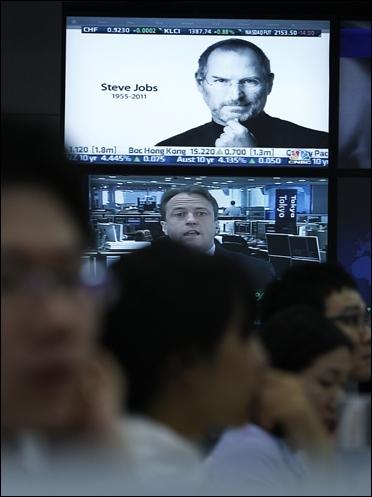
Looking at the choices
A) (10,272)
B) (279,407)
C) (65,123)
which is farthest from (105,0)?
(10,272)

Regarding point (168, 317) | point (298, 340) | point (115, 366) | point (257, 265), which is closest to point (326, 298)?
point (298, 340)

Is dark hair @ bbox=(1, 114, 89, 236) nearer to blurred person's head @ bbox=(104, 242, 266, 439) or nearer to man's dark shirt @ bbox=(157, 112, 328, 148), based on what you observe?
blurred person's head @ bbox=(104, 242, 266, 439)

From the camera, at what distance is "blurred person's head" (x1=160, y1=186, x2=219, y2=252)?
4621mm

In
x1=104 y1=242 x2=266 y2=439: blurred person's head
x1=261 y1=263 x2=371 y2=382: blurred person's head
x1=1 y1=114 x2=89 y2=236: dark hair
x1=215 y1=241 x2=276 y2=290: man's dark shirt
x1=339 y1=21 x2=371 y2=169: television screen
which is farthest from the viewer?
x1=339 y1=21 x2=371 y2=169: television screen

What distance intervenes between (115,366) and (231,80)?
389cm

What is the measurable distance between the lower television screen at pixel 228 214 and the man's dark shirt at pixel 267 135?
167mm

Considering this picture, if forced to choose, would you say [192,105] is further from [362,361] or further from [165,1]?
[362,361]

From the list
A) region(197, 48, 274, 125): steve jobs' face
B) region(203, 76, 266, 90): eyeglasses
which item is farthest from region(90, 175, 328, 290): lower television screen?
region(203, 76, 266, 90): eyeglasses

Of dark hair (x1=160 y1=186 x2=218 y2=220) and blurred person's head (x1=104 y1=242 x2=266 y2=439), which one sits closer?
blurred person's head (x1=104 y1=242 x2=266 y2=439)

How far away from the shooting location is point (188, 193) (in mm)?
4660

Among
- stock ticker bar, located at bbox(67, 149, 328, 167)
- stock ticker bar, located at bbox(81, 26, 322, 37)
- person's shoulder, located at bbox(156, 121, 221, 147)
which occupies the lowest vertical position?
stock ticker bar, located at bbox(67, 149, 328, 167)

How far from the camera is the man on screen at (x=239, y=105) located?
460cm

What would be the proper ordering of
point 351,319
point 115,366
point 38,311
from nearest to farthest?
point 38,311 < point 115,366 < point 351,319

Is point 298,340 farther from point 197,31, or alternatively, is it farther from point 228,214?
point 197,31
